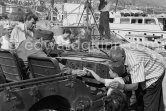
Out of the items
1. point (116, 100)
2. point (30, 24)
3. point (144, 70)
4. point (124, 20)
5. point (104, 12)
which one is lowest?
point (116, 100)

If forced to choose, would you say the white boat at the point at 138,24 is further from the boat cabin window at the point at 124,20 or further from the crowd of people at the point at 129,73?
the crowd of people at the point at 129,73

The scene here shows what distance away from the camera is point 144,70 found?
13.0ft

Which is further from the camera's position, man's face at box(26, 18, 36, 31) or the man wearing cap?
man's face at box(26, 18, 36, 31)

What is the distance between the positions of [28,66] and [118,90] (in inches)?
60.8

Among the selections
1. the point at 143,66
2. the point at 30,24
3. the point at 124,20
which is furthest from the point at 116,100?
the point at 124,20

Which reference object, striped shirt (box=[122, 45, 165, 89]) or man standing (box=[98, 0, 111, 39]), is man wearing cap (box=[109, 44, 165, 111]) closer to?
striped shirt (box=[122, 45, 165, 89])

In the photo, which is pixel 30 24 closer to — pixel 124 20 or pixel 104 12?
pixel 104 12

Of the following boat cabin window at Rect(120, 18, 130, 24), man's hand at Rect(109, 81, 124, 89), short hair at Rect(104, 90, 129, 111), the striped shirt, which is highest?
boat cabin window at Rect(120, 18, 130, 24)

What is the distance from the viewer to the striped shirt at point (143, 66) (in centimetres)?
382

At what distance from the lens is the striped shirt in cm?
382

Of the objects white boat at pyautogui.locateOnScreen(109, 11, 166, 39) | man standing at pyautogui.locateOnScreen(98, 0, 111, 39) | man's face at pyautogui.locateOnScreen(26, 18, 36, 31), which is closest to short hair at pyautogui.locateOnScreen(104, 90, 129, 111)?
man's face at pyautogui.locateOnScreen(26, 18, 36, 31)

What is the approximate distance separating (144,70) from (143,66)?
11 cm

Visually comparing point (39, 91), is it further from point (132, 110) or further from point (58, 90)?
point (132, 110)

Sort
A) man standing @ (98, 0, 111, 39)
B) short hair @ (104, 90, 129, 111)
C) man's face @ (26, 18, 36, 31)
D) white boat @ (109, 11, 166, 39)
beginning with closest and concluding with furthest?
short hair @ (104, 90, 129, 111)
man's face @ (26, 18, 36, 31)
man standing @ (98, 0, 111, 39)
white boat @ (109, 11, 166, 39)
